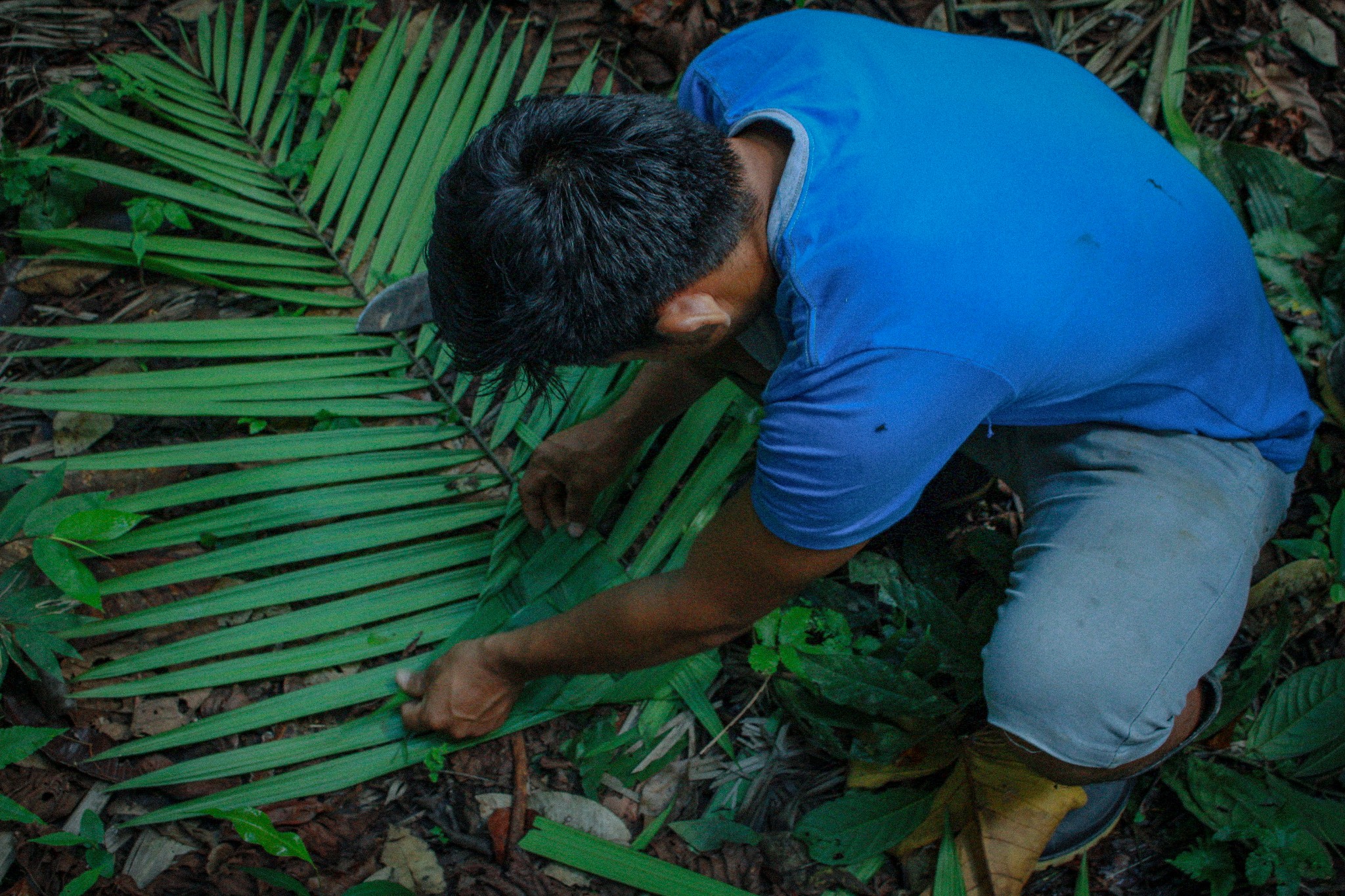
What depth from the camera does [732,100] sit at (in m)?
1.44

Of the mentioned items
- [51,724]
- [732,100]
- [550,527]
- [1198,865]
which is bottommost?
[1198,865]

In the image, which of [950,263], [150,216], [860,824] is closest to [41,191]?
[150,216]

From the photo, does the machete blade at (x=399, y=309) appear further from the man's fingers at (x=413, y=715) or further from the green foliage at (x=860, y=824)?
the green foliage at (x=860, y=824)

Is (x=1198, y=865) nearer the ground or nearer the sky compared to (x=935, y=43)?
nearer the ground

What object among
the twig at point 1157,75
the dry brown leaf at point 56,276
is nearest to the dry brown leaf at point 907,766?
the twig at point 1157,75

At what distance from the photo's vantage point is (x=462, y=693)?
164 cm

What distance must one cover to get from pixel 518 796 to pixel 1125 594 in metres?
1.16

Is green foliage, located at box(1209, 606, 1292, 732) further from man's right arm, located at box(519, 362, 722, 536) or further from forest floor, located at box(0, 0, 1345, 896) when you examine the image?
man's right arm, located at box(519, 362, 722, 536)

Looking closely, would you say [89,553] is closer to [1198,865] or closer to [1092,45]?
[1198,865]

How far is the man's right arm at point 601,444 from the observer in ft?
5.73

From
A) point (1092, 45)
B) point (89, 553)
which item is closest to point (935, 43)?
point (1092, 45)

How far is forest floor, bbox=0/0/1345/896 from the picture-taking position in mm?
1666

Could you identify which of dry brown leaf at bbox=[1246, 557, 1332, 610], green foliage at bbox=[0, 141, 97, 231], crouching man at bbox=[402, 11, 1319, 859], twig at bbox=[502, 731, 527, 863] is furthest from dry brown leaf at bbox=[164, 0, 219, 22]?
dry brown leaf at bbox=[1246, 557, 1332, 610]

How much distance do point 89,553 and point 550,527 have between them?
90 centimetres
